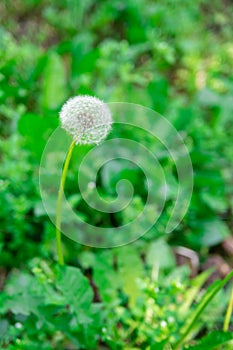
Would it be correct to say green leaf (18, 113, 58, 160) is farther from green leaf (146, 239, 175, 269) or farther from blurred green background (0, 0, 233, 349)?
green leaf (146, 239, 175, 269)

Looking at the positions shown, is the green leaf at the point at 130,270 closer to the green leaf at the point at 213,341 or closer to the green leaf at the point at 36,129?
the green leaf at the point at 213,341

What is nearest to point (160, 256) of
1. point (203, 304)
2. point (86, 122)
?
point (203, 304)

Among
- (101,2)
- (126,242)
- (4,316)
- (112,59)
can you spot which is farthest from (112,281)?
(101,2)

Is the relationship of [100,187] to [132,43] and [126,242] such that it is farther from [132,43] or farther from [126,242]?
[132,43]

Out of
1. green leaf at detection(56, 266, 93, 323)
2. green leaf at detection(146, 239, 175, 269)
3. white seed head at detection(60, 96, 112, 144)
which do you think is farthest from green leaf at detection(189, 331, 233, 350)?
white seed head at detection(60, 96, 112, 144)

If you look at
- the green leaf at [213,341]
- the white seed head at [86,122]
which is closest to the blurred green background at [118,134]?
the green leaf at [213,341]

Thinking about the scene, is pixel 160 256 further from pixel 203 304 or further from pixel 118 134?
pixel 118 134
